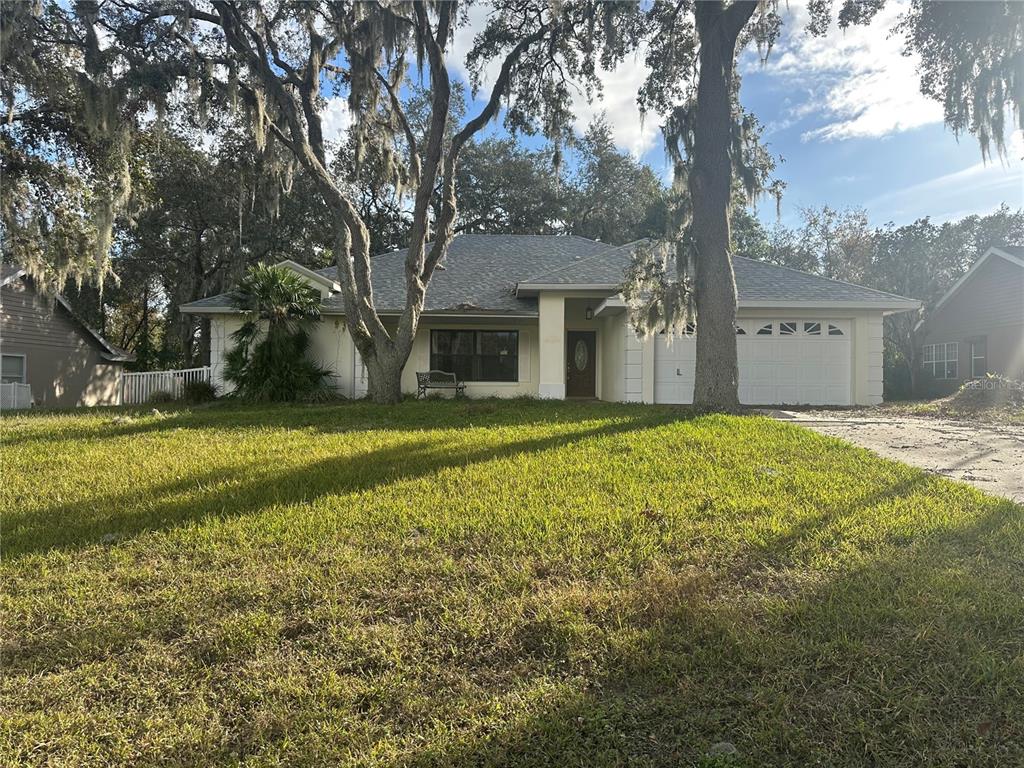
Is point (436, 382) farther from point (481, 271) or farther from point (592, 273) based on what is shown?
point (592, 273)

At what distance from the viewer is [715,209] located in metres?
9.51

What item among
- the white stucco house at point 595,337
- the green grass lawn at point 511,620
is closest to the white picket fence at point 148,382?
the white stucco house at point 595,337

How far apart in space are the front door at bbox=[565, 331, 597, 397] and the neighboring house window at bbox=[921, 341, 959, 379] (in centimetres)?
1368

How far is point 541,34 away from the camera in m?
11.8

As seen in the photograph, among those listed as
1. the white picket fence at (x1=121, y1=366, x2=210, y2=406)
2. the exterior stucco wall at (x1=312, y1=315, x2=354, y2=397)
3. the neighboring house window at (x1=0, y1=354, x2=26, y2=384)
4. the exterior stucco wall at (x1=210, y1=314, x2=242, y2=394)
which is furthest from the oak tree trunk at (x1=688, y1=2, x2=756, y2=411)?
the neighboring house window at (x1=0, y1=354, x2=26, y2=384)

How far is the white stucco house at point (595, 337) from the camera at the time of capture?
1306 centimetres

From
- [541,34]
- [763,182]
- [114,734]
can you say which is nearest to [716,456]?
[114,734]

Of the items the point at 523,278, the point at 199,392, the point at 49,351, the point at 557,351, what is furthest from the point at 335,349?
the point at 49,351

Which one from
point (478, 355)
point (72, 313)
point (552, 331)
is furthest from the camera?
point (72, 313)

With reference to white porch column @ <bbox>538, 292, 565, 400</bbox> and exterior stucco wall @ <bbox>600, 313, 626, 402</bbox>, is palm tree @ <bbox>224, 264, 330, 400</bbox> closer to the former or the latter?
white porch column @ <bbox>538, 292, 565, 400</bbox>

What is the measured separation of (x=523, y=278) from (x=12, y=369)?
15.5 meters

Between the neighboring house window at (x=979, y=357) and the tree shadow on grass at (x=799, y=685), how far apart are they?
20.1 meters

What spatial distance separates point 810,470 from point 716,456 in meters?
0.89

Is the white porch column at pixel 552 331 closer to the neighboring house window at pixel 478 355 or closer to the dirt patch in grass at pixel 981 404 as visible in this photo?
the neighboring house window at pixel 478 355
